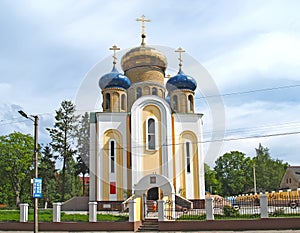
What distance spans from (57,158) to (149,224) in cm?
2154

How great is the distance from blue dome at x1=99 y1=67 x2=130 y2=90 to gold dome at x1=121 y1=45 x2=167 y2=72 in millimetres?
1590

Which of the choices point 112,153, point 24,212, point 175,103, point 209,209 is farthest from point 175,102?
point 24,212

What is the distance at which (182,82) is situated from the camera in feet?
99.0

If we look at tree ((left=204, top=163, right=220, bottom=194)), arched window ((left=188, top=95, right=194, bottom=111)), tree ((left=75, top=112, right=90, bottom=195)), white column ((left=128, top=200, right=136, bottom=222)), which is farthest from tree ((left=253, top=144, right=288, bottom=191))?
white column ((left=128, top=200, right=136, bottom=222))

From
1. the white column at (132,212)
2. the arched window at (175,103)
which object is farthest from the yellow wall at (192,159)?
the white column at (132,212)

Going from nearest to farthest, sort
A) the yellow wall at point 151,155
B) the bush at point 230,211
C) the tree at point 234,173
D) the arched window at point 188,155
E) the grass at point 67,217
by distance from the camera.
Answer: the bush at point 230,211 → the grass at point 67,217 → the yellow wall at point 151,155 → the arched window at point 188,155 → the tree at point 234,173

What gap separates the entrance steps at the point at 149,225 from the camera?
18331mm

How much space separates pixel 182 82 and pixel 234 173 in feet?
100

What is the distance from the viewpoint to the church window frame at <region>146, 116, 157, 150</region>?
27188mm

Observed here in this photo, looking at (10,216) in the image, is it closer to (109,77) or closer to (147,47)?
(109,77)

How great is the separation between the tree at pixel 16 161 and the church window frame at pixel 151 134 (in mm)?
17197

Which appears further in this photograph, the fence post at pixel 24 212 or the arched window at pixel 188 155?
the arched window at pixel 188 155

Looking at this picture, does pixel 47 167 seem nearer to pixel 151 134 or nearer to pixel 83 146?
pixel 83 146

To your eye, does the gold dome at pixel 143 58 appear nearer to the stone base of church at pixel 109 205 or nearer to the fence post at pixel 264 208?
the stone base of church at pixel 109 205
